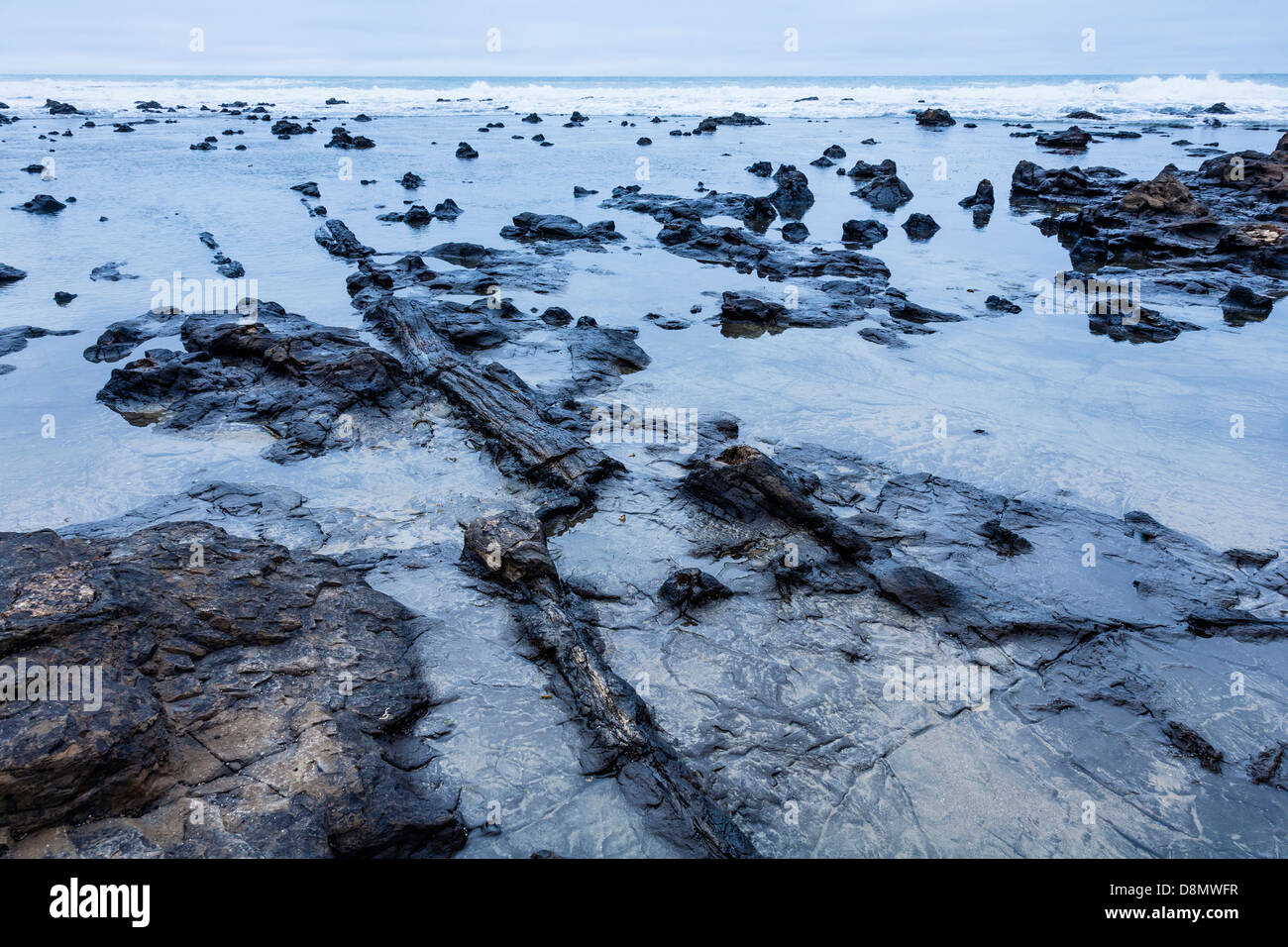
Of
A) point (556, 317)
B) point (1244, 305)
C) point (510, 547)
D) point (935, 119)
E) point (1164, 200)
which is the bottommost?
point (510, 547)

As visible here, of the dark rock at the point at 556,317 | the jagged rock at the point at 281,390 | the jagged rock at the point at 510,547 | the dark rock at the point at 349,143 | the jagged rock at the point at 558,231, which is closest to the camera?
the jagged rock at the point at 510,547

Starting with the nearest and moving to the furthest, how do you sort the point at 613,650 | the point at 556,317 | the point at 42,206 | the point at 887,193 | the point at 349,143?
1. the point at 613,650
2. the point at 556,317
3. the point at 42,206
4. the point at 887,193
5. the point at 349,143

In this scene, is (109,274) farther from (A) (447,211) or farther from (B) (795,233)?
(B) (795,233)

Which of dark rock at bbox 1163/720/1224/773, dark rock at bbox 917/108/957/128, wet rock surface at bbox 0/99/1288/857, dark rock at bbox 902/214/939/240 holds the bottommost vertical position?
dark rock at bbox 1163/720/1224/773

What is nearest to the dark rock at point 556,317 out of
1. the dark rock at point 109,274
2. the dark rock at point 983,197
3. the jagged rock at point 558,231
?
the jagged rock at point 558,231

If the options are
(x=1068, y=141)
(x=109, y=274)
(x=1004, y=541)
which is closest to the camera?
(x=1004, y=541)

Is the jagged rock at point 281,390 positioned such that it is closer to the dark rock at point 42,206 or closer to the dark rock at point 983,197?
the dark rock at point 42,206

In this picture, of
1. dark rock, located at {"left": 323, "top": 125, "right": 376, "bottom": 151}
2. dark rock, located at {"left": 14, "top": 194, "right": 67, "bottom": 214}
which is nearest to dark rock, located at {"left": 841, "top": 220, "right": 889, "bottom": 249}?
dark rock, located at {"left": 14, "top": 194, "right": 67, "bottom": 214}

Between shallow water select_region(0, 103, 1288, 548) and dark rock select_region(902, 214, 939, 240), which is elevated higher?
dark rock select_region(902, 214, 939, 240)

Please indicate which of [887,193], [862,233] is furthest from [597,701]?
[887,193]

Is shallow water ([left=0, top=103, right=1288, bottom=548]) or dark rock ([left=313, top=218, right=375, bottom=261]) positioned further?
dark rock ([left=313, top=218, right=375, bottom=261])

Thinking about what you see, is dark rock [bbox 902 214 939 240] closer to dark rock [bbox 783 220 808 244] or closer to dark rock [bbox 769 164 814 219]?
dark rock [bbox 783 220 808 244]

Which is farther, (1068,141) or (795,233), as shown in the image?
(1068,141)
